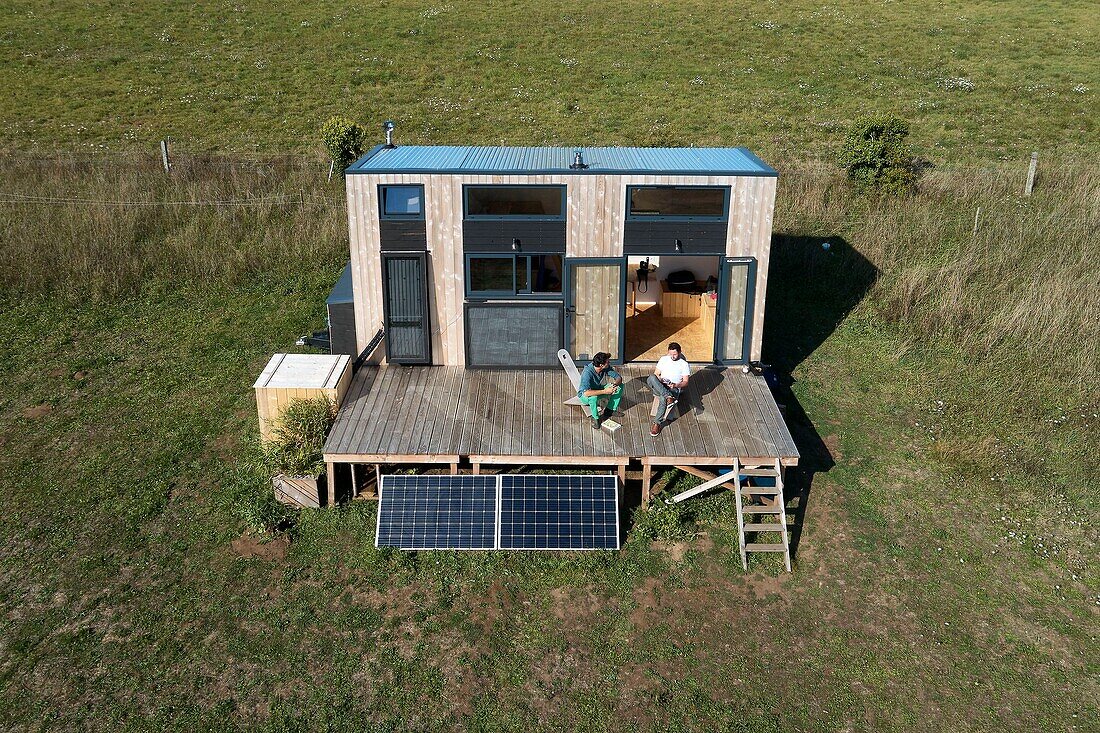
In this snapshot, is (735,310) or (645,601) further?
(735,310)

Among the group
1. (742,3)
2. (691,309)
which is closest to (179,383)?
(691,309)

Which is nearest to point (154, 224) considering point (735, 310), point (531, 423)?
point (531, 423)

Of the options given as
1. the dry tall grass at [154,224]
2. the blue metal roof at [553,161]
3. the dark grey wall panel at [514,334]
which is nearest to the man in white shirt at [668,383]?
the dark grey wall panel at [514,334]

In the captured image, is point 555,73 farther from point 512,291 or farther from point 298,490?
point 298,490

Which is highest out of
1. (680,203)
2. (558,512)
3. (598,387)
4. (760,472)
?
(680,203)

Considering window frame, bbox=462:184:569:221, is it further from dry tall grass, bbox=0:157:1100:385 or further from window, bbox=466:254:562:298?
dry tall grass, bbox=0:157:1100:385

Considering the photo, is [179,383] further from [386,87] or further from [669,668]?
[386,87]

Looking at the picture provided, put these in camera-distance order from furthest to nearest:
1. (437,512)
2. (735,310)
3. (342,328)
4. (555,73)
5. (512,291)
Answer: (555,73) → (342,328) → (735,310) → (512,291) → (437,512)
